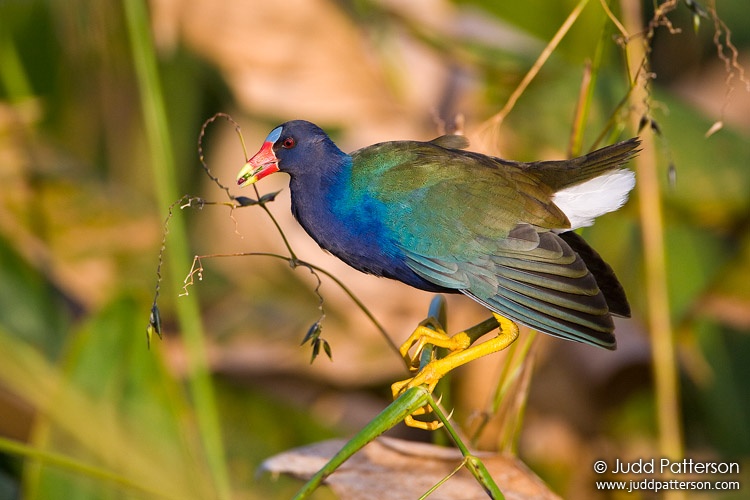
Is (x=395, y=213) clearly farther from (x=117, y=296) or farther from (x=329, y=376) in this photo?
(x=329, y=376)

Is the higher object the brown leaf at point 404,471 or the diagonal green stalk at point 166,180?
the diagonal green stalk at point 166,180

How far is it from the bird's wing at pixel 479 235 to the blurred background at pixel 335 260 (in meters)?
1.02

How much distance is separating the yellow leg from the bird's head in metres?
0.32

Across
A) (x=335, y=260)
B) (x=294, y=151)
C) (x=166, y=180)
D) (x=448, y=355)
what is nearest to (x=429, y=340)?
(x=448, y=355)

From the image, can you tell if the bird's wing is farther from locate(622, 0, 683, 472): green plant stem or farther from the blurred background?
the blurred background

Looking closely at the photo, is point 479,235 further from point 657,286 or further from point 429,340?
point 657,286

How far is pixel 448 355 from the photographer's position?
136cm

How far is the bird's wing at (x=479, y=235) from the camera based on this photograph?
4.42 ft

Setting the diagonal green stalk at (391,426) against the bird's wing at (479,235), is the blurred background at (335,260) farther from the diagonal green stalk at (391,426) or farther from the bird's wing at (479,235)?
the diagonal green stalk at (391,426)

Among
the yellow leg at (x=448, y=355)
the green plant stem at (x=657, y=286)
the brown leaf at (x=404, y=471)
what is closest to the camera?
the yellow leg at (x=448, y=355)

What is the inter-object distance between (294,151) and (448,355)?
40 cm

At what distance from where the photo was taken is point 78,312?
333 cm

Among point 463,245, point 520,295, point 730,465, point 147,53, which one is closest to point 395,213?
point 463,245

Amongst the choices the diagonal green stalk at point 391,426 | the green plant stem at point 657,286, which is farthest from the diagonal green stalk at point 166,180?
the green plant stem at point 657,286
